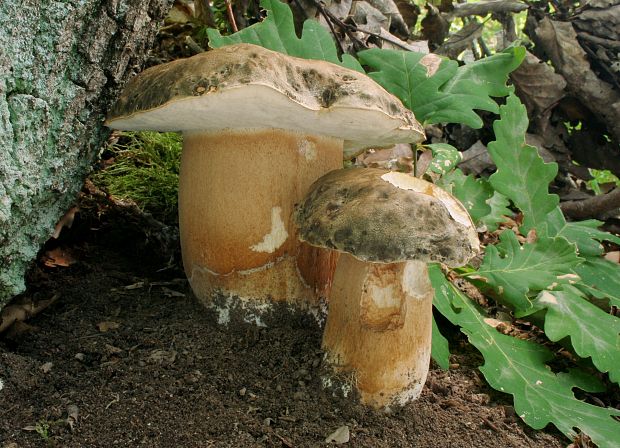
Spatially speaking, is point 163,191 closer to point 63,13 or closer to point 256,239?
point 256,239

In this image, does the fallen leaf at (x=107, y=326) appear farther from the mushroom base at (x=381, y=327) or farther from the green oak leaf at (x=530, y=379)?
Answer: the green oak leaf at (x=530, y=379)

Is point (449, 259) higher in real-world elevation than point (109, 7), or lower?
lower

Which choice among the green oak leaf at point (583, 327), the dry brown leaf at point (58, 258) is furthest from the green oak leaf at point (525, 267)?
the dry brown leaf at point (58, 258)

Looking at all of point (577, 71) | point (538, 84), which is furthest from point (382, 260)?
point (577, 71)

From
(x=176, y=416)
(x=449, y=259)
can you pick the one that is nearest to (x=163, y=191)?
(x=176, y=416)

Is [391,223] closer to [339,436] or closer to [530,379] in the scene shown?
[339,436]

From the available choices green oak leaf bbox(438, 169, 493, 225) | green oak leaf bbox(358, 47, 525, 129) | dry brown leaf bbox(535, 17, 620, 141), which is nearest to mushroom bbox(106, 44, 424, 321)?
green oak leaf bbox(358, 47, 525, 129)

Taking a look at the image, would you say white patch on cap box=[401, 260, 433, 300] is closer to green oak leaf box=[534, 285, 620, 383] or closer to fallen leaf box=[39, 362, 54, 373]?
green oak leaf box=[534, 285, 620, 383]
